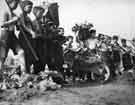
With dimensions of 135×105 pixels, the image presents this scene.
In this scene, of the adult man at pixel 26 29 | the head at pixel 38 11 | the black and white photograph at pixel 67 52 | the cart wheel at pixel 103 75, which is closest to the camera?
the black and white photograph at pixel 67 52

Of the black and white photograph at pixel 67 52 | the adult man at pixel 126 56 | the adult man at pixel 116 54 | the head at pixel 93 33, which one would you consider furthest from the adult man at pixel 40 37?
the adult man at pixel 126 56

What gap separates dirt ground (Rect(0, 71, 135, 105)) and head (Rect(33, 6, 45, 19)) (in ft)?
5.29

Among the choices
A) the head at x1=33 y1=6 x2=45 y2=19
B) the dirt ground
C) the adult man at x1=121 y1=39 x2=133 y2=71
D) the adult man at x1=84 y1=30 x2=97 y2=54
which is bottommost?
the dirt ground

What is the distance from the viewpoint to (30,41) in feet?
19.1

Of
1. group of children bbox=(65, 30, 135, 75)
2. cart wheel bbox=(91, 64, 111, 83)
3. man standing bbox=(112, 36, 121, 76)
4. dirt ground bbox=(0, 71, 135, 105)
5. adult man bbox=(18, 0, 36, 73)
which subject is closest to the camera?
dirt ground bbox=(0, 71, 135, 105)

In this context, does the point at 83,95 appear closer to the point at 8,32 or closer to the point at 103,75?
the point at 103,75

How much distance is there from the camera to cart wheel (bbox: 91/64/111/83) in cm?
636

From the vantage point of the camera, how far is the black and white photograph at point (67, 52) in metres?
5.60

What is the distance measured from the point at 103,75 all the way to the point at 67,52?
1079 mm

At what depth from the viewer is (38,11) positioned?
5918 millimetres

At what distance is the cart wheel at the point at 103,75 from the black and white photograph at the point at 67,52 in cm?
2

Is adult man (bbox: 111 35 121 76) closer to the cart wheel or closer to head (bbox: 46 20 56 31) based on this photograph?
the cart wheel

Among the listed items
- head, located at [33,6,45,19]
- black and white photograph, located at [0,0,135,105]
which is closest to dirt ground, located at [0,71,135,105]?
black and white photograph, located at [0,0,135,105]

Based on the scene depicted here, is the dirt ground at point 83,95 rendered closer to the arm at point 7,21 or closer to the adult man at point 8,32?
the adult man at point 8,32
